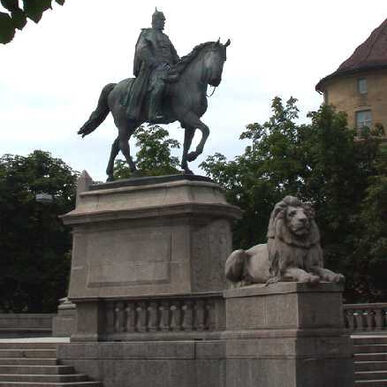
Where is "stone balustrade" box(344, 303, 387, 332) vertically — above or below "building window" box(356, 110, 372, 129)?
below

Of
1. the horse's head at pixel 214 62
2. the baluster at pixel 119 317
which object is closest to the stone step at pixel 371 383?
the baluster at pixel 119 317

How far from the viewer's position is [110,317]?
684 inches

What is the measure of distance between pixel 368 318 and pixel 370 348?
785cm

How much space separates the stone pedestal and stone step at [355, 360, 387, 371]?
3.22 metres

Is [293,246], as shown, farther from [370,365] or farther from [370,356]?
[370,356]

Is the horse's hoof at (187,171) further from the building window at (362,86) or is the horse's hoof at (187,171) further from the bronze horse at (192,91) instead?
the building window at (362,86)

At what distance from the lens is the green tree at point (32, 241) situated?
46.7 m

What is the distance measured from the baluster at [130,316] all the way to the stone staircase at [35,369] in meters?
1.14

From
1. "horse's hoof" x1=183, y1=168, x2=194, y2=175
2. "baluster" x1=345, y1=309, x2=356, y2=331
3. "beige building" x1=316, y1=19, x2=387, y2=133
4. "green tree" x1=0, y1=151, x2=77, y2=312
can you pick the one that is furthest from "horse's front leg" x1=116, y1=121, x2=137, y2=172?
"beige building" x1=316, y1=19, x2=387, y2=133

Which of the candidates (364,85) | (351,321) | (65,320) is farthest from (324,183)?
(364,85)

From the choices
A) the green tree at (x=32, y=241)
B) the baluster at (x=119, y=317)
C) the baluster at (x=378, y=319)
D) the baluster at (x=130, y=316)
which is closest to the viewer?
the baluster at (x=130, y=316)

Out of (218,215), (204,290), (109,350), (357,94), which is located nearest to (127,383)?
(109,350)

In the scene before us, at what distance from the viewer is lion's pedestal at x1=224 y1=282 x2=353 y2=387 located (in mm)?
13297

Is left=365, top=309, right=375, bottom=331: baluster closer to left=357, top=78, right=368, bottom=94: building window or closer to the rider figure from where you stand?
the rider figure
